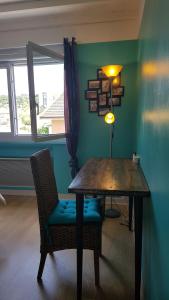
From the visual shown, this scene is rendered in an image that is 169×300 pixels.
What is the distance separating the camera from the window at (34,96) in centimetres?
273

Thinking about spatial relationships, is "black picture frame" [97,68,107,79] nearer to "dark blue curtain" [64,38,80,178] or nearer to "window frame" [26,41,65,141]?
"dark blue curtain" [64,38,80,178]

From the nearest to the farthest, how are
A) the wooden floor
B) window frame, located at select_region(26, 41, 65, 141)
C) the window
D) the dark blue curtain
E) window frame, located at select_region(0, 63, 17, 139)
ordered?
the wooden floor < window frame, located at select_region(26, 41, 65, 141) < the window < the dark blue curtain < window frame, located at select_region(0, 63, 17, 139)

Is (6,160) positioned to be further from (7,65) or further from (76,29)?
(76,29)

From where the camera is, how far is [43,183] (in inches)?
71.5

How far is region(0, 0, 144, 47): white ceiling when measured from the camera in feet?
9.02

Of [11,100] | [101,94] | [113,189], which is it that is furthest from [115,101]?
[113,189]

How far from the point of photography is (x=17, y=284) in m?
1.79

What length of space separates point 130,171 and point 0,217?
1.85 metres

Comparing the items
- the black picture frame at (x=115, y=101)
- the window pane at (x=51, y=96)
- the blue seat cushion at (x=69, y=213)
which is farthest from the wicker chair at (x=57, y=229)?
the black picture frame at (x=115, y=101)

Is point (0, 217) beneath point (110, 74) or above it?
beneath

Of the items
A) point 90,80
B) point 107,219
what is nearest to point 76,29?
point 90,80

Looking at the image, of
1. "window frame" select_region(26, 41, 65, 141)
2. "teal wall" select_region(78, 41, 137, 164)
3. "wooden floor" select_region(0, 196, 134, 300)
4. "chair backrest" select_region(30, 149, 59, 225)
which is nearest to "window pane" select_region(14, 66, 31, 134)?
"window frame" select_region(26, 41, 65, 141)

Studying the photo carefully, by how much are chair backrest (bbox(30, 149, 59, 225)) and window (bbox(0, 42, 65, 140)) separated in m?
0.88

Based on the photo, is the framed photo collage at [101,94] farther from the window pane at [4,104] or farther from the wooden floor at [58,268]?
the wooden floor at [58,268]
